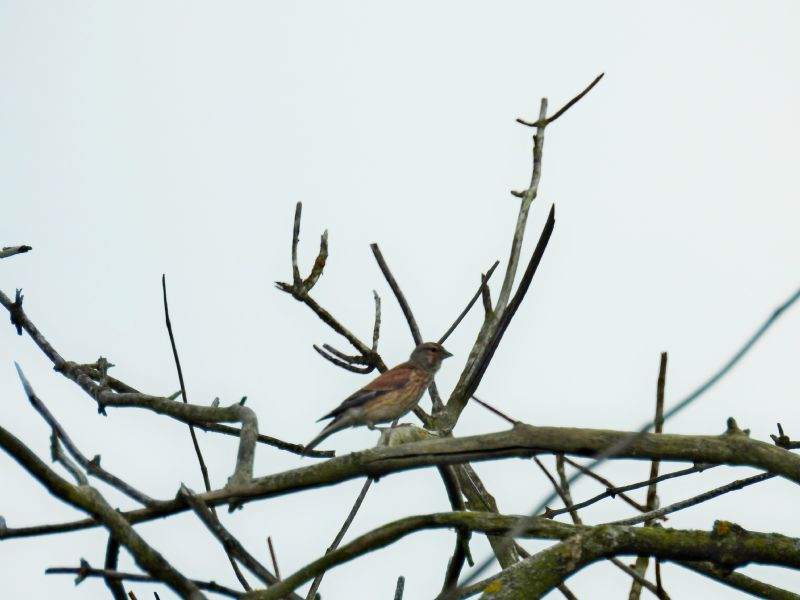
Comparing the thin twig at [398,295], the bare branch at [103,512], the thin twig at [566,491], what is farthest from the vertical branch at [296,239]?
the bare branch at [103,512]

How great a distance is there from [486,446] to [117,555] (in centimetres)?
144

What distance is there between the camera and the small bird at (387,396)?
9273 millimetres

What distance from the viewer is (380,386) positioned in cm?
963

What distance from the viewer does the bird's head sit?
338 inches

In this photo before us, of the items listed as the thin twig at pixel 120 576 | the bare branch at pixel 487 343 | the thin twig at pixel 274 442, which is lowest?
the thin twig at pixel 120 576

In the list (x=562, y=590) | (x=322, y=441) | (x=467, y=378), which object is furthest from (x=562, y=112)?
(x=322, y=441)

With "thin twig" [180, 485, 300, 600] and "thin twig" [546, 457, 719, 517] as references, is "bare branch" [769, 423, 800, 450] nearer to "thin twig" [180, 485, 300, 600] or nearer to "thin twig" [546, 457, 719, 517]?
"thin twig" [546, 457, 719, 517]

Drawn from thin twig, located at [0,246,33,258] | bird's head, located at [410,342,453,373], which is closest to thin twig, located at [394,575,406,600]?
thin twig, located at [0,246,33,258]

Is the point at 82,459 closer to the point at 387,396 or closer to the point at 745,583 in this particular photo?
the point at 745,583

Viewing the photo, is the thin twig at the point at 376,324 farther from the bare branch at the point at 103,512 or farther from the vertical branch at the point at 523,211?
the bare branch at the point at 103,512

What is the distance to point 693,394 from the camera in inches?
76.0

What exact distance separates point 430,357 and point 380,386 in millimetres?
704

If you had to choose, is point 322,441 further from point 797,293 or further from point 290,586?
point 797,293

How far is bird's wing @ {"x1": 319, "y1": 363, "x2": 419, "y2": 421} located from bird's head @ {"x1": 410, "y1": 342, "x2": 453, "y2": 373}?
0.22m
